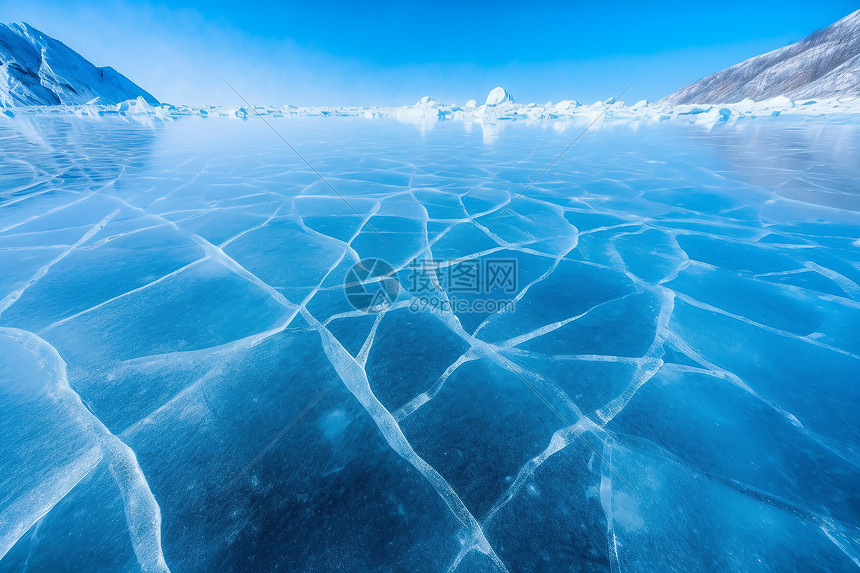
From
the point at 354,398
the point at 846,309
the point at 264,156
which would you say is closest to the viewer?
the point at 354,398

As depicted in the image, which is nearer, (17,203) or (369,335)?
(369,335)

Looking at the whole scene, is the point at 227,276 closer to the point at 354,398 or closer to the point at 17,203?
the point at 354,398

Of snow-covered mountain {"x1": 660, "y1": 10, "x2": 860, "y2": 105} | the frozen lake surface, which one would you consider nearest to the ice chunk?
snow-covered mountain {"x1": 660, "y1": 10, "x2": 860, "y2": 105}

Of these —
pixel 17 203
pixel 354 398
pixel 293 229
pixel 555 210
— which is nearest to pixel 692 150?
pixel 555 210
